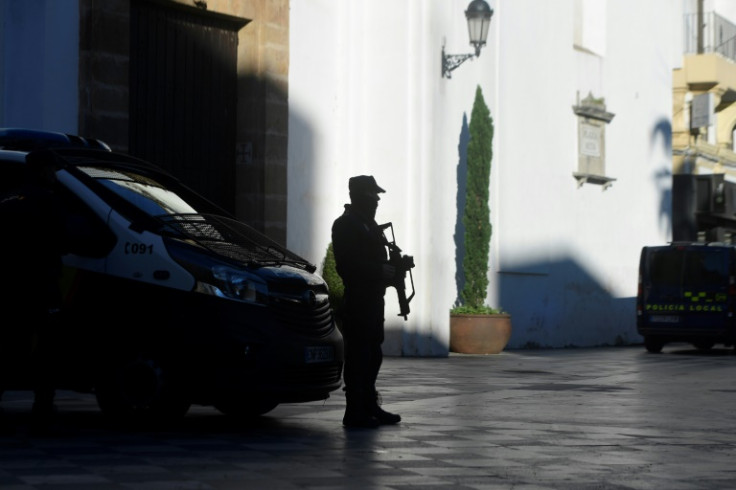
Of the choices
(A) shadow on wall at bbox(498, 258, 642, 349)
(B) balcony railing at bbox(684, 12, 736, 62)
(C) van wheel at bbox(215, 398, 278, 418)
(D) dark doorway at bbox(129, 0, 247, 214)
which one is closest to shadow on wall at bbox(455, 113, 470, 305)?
(A) shadow on wall at bbox(498, 258, 642, 349)

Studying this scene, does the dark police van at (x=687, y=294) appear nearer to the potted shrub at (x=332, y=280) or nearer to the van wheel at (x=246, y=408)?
the potted shrub at (x=332, y=280)

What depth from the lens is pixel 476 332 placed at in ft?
72.6

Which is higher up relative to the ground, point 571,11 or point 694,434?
point 571,11

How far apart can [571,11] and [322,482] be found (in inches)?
833

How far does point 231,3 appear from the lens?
718 inches

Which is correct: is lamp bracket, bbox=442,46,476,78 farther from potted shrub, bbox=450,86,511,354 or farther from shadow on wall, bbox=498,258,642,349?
shadow on wall, bbox=498,258,642,349

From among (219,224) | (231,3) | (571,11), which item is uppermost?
(571,11)

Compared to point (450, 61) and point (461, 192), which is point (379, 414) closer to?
point (450, 61)

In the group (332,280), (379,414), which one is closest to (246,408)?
(379,414)

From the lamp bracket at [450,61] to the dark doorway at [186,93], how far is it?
13.6 feet

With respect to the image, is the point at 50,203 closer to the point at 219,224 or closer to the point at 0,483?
the point at 219,224

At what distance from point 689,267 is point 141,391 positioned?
17.2 m

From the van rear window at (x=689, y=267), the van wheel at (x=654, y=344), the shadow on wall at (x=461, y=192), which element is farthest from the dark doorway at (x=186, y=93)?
the van wheel at (x=654, y=344)

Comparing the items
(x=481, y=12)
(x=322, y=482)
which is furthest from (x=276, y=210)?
(x=322, y=482)
